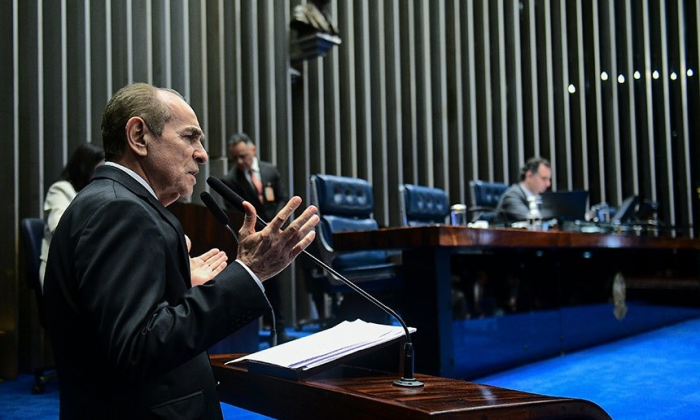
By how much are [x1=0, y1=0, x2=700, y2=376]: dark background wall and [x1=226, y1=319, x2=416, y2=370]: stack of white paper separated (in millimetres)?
2635

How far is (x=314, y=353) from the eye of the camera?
3.91 feet

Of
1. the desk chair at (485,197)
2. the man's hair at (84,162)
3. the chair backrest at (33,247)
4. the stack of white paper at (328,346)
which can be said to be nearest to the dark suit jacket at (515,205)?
the desk chair at (485,197)

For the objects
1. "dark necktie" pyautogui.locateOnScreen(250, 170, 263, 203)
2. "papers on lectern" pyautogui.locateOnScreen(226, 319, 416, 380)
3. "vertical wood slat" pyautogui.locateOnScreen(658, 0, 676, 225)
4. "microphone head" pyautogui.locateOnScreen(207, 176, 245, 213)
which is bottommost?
"papers on lectern" pyautogui.locateOnScreen(226, 319, 416, 380)

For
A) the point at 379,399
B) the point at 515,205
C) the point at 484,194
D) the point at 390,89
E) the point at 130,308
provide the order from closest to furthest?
the point at 130,308
the point at 379,399
the point at 515,205
the point at 484,194
the point at 390,89

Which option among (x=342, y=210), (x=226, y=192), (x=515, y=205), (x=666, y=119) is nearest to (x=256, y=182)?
(x=342, y=210)

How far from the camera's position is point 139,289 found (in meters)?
0.90

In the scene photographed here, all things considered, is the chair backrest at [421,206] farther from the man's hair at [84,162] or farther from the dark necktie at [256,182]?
the man's hair at [84,162]

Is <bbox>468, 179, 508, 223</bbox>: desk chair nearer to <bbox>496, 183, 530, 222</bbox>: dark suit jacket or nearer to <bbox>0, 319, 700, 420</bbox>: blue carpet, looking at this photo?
<bbox>496, 183, 530, 222</bbox>: dark suit jacket

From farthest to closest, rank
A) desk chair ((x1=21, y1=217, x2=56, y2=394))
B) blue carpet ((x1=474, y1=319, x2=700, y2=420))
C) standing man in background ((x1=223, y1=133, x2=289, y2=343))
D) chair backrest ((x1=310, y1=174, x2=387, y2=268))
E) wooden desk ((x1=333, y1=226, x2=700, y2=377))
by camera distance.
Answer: standing man in background ((x1=223, y1=133, x2=289, y2=343))
chair backrest ((x1=310, y1=174, x2=387, y2=268))
desk chair ((x1=21, y1=217, x2=56, y2=394))
wooden desk ((x1=333, y1=226, x2=700, y2=377))
blue carpet ((x1=474, y1=319, x2=700, y2=420))

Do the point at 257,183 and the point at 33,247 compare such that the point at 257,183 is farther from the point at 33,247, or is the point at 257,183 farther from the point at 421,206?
the point at 33,247

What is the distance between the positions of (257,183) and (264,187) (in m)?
0.06

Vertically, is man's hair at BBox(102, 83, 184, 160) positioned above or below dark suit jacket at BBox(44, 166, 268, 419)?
above

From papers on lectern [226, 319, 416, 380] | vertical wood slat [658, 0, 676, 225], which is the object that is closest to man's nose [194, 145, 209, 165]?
papers on lectern [226, 319, 416, 380]

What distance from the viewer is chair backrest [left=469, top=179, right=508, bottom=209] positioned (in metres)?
4.89
